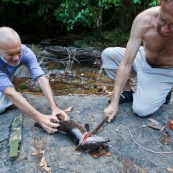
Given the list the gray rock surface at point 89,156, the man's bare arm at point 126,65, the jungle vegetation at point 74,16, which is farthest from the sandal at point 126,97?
the jungle vegetation at point 74,16

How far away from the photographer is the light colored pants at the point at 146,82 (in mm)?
3658

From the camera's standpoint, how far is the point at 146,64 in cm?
386

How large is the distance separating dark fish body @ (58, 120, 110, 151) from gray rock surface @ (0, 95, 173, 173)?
91 millimetres

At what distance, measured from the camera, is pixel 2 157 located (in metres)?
2.82

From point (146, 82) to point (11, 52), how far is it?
78.5 inches

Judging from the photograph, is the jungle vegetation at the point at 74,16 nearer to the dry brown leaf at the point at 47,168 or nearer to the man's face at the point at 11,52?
the man's face at the point at 11,52

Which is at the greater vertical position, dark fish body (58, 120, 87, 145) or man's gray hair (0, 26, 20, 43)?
man's gray hair (0, 26, 20, 43)

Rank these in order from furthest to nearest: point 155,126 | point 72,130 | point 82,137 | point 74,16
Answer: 1. point 74,16
2. point 155,126
3. point 72,130
4. point 82,137

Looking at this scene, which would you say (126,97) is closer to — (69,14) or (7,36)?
(7,36)

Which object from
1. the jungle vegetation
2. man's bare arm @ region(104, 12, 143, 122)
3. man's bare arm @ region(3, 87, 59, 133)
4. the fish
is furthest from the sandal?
the jungle vegetation

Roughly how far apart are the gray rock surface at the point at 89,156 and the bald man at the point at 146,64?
20 centimetres

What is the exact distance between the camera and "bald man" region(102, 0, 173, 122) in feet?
11.3

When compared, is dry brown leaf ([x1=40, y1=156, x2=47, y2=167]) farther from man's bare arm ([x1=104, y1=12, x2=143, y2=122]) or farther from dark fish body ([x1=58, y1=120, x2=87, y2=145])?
man's bare arm ([x1=104, y1=12, x2=143, y2=122])

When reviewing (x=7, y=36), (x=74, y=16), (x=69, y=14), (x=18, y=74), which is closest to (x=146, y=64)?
(x=18, y=74)
